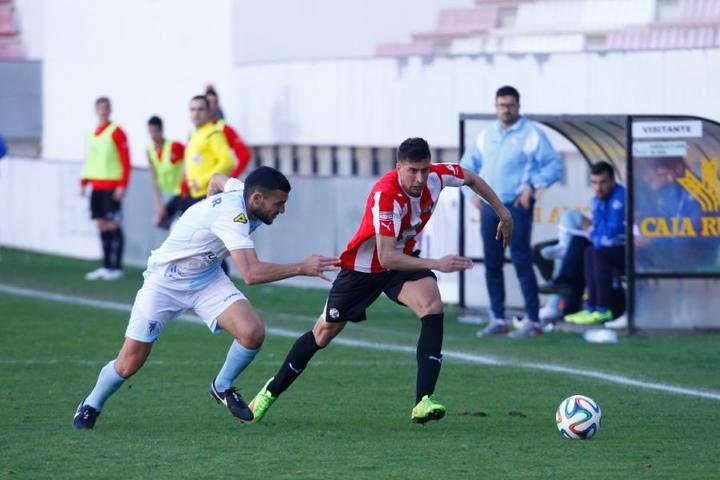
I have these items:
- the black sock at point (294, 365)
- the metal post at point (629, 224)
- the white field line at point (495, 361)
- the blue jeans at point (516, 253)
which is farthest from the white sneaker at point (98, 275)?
the black sock at point (294, 365)

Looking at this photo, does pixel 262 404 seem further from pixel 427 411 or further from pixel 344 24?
pixel 344 24

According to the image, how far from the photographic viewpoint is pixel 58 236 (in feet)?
72.6

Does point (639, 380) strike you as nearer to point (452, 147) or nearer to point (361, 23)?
point (452, 147)

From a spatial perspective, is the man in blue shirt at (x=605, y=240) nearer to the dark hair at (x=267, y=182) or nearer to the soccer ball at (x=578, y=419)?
the soccer ball at (x=578, y=419)

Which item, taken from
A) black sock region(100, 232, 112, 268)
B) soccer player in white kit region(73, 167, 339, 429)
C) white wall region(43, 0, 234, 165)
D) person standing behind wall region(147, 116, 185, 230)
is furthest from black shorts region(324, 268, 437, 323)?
white wall region(43, 0, 234, 165)

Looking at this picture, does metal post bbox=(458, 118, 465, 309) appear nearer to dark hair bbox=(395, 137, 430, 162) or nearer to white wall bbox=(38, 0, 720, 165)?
white wall bbox=(38, 0, 720, 165)

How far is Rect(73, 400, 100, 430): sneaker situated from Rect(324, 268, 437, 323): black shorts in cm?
139

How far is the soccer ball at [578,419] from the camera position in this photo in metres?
8.06

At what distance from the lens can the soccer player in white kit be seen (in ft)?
27.0

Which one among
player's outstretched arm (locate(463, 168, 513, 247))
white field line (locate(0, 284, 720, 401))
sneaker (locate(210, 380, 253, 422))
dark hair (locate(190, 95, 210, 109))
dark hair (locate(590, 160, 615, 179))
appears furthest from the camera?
dark hair (locate(190, 95, 210, 109))

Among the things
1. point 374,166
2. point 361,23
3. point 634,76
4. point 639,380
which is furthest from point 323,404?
point 361,23

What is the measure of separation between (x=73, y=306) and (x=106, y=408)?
6191 millimetres

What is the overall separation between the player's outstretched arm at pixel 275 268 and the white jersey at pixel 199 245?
19cm

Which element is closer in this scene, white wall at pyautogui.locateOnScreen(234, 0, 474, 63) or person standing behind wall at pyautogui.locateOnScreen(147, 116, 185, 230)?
person standing behind wall at pyautogui.locateOnScreen(147, 116, 185, 230)
